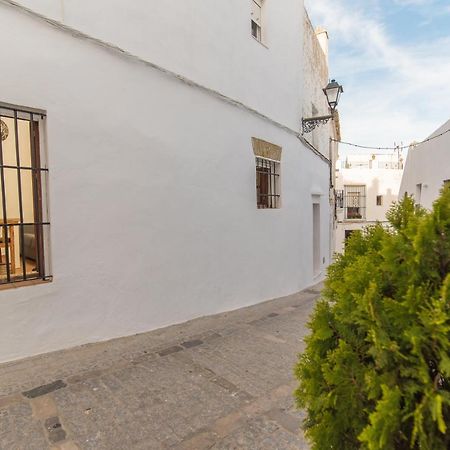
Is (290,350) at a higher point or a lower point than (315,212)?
lower

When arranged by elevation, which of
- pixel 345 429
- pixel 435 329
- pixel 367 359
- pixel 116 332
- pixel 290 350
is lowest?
pixel 290 350

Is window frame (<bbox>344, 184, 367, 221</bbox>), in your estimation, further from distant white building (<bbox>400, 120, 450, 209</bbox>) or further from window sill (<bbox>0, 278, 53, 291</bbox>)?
window sill (<bbox>0, 278, 53, 291</bbox>)

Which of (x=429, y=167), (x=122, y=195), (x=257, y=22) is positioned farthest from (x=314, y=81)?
(x=122, y=195)

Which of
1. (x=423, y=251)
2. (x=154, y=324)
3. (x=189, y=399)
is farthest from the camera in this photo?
(x=154, y=324)

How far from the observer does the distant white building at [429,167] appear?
8.62 meters

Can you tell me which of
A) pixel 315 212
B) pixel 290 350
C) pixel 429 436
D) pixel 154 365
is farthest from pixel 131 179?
pixel 315 212

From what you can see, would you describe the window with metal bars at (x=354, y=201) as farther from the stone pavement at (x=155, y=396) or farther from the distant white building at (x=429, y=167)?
the stone pavement at (x=155, y=396)

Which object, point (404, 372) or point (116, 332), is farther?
point (116, 332)

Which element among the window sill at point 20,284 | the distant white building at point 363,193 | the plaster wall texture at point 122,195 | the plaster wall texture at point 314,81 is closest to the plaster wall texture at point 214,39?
the plaster wall texture at point 122,195

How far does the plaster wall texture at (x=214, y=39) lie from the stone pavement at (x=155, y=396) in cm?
315

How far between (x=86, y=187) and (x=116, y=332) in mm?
1554

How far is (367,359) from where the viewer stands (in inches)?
49.3

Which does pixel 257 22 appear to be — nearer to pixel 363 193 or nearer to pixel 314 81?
pixel 314 81

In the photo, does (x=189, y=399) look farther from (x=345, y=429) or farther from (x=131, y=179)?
(x=131, y=179)
